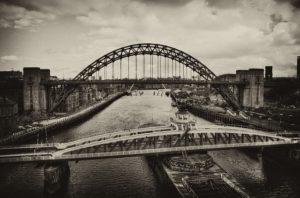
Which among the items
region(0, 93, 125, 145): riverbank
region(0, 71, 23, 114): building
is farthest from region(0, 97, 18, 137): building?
region(0, 71, 23, 114): building

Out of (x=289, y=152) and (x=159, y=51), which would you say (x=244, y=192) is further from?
(x=159, y=51)

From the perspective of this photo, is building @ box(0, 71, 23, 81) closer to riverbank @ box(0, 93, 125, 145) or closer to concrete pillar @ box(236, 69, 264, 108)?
riverbank @ box(0, 93, 125, 145)

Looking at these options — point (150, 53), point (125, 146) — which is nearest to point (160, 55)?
point (150, 53)

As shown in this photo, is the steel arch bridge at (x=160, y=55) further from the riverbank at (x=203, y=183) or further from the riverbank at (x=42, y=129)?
the riverbank at (x=203, y=183)

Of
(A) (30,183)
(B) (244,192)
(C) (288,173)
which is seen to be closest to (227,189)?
(B) (244,192)

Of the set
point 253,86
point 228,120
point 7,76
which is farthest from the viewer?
point 7,76

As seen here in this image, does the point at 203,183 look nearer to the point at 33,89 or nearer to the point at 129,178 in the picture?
the point at 129,178
